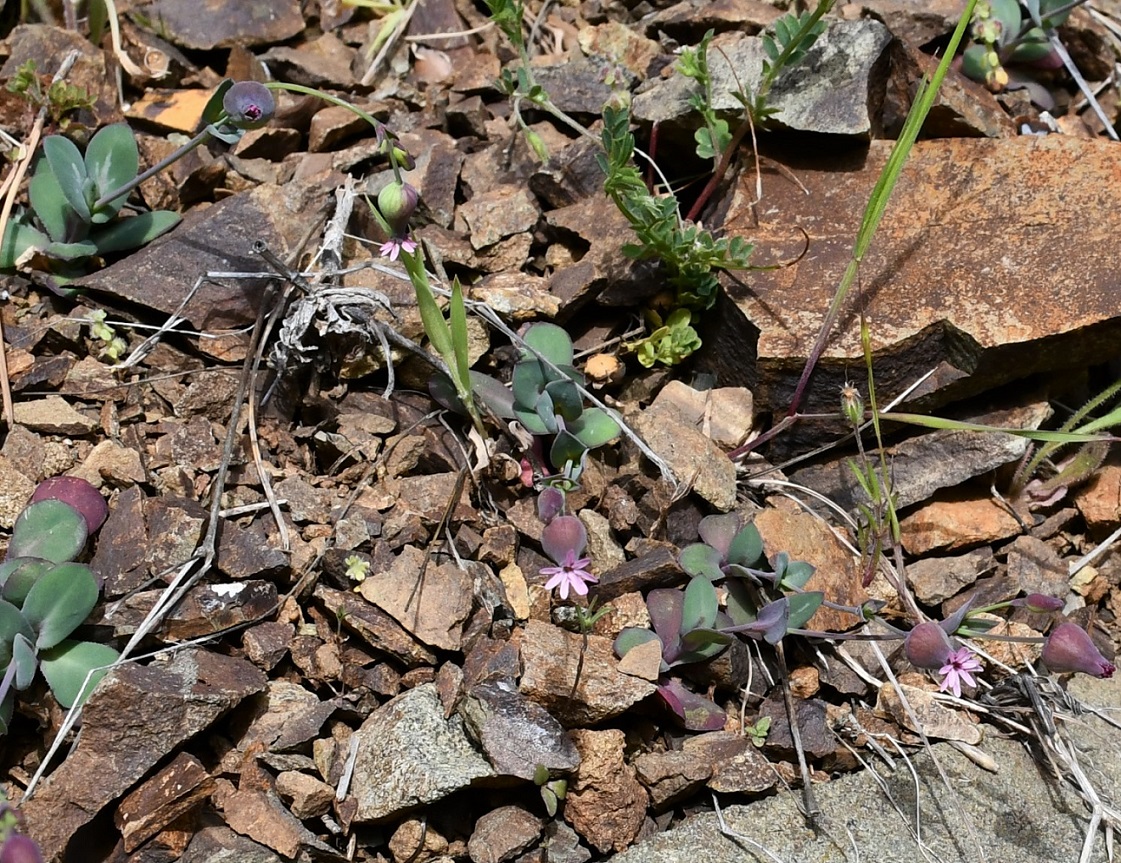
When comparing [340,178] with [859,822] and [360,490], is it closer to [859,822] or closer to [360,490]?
[360,490]

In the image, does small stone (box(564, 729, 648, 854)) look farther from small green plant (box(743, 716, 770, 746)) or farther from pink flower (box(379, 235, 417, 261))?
pink flower (box(379, 235, 417, 261))

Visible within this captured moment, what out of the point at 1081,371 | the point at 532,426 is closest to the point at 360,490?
the point at 532,426

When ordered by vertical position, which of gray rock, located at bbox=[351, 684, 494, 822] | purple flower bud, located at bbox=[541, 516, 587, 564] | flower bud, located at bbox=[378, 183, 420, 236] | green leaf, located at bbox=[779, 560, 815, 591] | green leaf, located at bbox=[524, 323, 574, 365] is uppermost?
flower bud, located at bbox=[378, 183, 420, 236]

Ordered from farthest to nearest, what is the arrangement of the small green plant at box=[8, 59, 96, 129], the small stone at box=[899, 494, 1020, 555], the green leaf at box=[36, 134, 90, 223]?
the small green plant at box=[8, 59, 96, 129]
the small stone at box=[899, 494, 1020, 555]
the green leaf at box=[36, 134, 90, 223]

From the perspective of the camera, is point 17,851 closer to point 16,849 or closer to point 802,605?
point 16,849

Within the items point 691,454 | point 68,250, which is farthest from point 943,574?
point 68,250

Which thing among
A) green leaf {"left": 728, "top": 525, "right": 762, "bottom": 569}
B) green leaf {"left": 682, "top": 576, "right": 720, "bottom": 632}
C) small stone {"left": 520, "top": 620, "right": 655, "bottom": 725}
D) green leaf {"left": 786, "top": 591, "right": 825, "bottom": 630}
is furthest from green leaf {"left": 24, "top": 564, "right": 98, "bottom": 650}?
green leaf {"left": 786, "top": 591, "right": 825, "bottom": 630}
